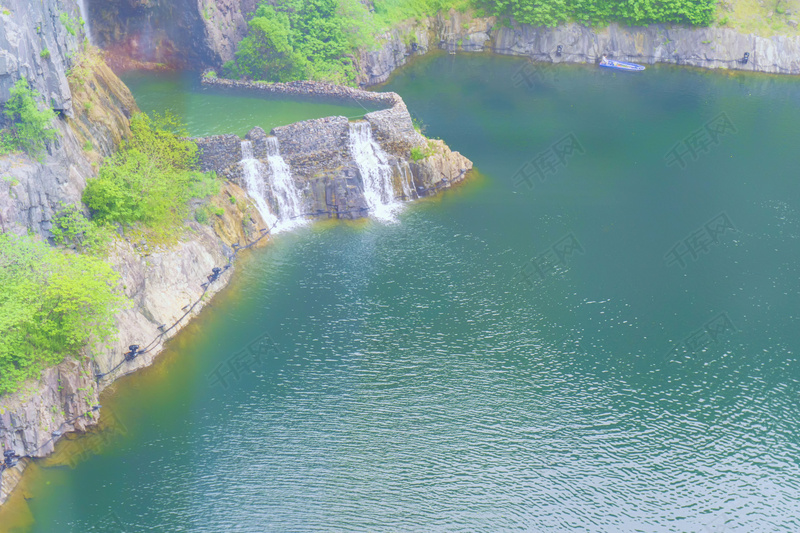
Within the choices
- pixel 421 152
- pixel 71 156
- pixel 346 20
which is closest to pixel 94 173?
pixel 71 156

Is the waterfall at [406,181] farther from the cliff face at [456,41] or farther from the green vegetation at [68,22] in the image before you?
the green vegetation at [68,22]

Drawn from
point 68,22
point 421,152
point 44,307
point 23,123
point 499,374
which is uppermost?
point 68,22

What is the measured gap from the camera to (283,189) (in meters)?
64.1

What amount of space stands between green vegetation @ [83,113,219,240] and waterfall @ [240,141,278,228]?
294 cm

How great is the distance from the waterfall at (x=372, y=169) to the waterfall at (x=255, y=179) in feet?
24.8

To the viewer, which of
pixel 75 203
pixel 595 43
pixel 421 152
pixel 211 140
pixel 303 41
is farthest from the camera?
pixel 595 43

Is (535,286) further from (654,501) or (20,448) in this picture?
(20,448)

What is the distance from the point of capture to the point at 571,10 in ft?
306

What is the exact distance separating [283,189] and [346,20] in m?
27.1

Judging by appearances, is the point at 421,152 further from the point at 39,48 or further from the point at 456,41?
the point at 456,41

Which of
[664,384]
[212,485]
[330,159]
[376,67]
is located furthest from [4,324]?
[376,67]

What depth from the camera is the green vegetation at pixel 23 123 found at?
47.5 metres

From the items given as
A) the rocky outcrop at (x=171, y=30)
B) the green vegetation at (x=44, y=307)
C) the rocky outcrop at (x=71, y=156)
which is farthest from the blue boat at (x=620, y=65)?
the green vegetation at (x=44, y=307)

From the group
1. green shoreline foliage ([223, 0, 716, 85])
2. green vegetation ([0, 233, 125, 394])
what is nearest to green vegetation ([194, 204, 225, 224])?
green vegetation ([0, 233, 125, 394])
